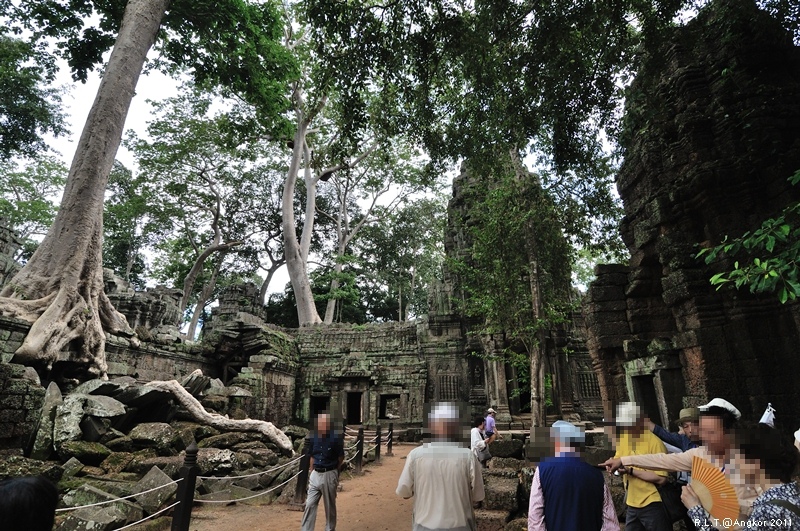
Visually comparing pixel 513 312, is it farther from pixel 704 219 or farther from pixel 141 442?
pixel 141 442

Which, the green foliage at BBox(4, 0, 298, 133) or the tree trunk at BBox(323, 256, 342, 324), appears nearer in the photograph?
the green foliage at BBox(4, 0, 298, 133)

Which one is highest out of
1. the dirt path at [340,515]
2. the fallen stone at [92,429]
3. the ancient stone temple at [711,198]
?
the ancient stone temple at [711,198]

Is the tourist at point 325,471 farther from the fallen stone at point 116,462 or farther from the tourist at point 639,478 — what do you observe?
the fallen stone at point 116,462

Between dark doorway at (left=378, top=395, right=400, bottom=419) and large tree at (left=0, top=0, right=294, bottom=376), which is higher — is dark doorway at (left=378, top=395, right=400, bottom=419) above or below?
below

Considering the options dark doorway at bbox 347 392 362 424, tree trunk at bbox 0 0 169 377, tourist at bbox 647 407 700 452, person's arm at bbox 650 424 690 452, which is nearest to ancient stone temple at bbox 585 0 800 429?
tourist at bbox 647 407 700 452

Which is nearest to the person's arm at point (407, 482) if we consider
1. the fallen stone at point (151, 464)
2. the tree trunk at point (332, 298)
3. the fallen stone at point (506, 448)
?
the fallen stone at point (151, 464)

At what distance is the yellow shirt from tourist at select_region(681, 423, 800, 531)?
2.40ft

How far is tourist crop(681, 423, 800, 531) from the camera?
160 cm

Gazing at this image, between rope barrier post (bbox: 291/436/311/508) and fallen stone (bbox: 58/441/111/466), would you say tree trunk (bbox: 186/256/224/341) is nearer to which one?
fallen stone (bbox: 58/441/111/466)

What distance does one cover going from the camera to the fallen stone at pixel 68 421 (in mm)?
6035

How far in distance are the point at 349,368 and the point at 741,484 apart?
52.2 ft

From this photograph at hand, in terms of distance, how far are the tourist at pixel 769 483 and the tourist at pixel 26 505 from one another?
2.66 m

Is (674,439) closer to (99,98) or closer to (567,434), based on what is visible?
(567,434)

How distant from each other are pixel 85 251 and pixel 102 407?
3467 millimetres
